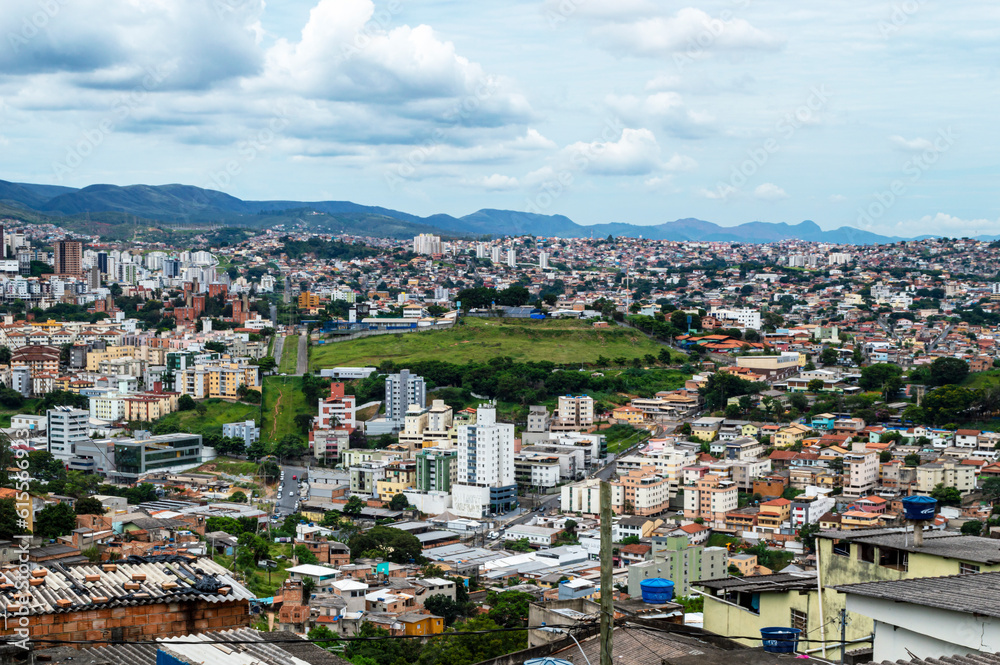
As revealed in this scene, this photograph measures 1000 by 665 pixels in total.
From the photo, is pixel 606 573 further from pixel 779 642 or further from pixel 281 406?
pixel 281 406

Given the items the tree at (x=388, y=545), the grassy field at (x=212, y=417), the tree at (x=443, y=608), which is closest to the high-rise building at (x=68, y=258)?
the grassy field at (x=212, y=417)

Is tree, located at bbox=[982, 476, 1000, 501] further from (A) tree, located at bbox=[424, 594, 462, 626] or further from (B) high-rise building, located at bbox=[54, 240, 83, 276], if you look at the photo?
(B) high-rise building, located at bbox=[54, 240, 83, 276]

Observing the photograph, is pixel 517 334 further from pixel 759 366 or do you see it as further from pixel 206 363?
pixel 206 363

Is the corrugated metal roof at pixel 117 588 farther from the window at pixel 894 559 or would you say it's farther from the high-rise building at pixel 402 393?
the high-rise building at pixel 402 393

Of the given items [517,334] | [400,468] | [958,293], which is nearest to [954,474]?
[400,468]

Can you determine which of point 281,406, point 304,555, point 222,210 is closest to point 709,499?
point 304,555

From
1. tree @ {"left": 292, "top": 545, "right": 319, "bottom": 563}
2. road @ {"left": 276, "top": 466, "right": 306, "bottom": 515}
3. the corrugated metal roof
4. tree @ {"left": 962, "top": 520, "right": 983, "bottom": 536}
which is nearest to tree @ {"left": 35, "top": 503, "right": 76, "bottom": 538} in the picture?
tree @ {"left": 292, "top": 545, "right": 319, "bottom": 563}
